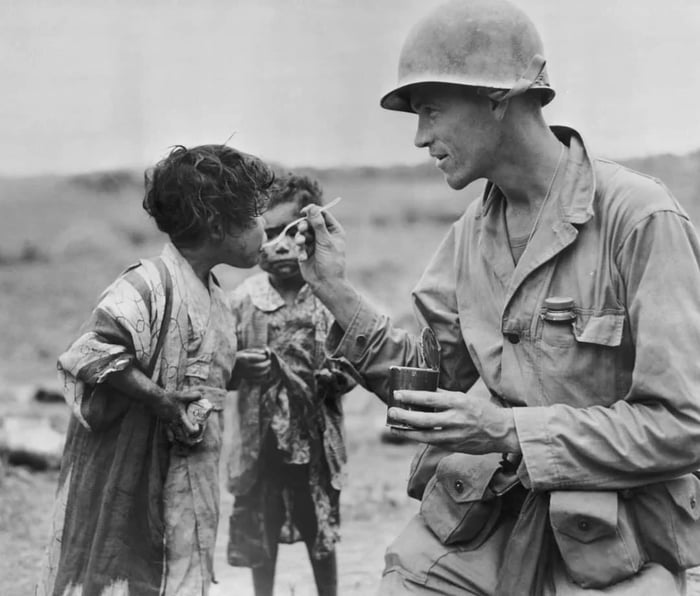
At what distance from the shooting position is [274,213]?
4.75 m

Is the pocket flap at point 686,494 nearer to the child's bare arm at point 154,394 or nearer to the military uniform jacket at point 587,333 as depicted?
the military uniform jacket at point 587,333

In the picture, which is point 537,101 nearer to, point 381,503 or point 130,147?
point 381,503

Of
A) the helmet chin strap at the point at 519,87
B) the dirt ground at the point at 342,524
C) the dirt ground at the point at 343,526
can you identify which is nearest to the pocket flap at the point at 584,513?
the helmet chin strap at the point at 519,87

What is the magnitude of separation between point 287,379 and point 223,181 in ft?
4.18

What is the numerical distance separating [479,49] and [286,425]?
7.72 feet

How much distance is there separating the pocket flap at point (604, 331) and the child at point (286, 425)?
6.15 feet

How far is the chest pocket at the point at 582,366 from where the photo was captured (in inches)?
114

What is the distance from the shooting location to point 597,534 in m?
2.75

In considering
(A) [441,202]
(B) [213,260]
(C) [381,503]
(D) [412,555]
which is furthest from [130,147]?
(D) [412,555]

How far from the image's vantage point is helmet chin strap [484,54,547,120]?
2.94m

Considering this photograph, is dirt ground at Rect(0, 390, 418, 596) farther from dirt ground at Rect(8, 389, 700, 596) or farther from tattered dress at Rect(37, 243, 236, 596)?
tattered dress at Rect(37, 243, 236, 596)

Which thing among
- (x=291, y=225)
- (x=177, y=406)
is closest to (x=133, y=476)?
(x=177, y=406)

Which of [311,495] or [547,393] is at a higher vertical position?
[547,393]

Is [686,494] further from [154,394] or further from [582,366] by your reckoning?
[154,394]
